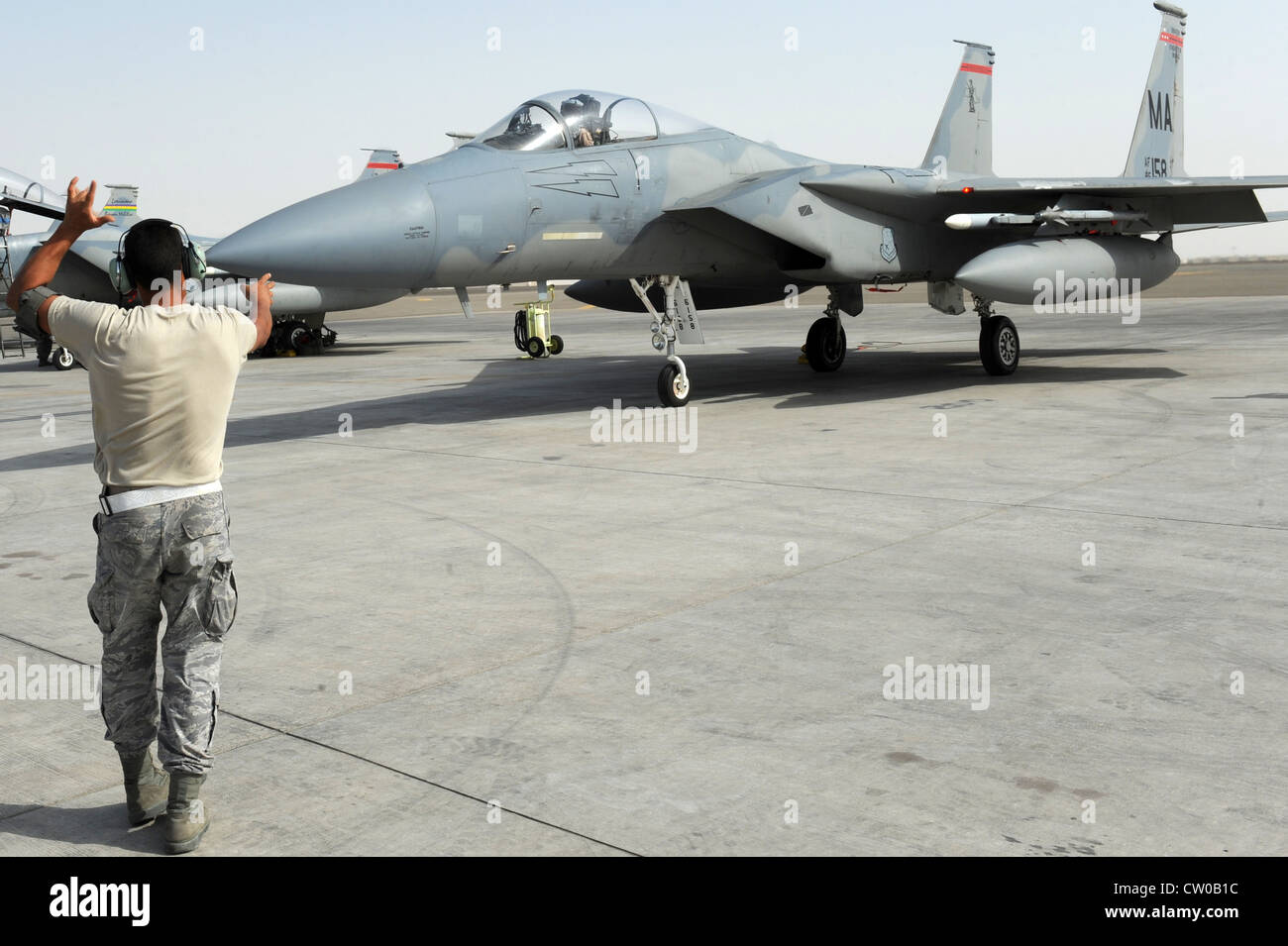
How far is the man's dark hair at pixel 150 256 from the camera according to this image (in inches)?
133

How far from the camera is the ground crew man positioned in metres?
3.31

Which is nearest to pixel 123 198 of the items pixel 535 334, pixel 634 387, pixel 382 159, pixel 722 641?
pixel 382 159

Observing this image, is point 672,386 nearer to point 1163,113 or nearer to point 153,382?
point 153,382

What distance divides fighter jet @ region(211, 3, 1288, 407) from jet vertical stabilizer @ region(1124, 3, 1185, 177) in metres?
3.38

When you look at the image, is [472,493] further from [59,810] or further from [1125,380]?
[1125,380]

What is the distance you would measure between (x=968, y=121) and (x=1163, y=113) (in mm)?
3962

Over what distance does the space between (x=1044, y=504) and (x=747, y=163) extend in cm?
689

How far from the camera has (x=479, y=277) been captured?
1088 centimetres

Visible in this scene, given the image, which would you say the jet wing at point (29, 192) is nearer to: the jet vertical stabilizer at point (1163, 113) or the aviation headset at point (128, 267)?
the jet vertical stabilizer at point (1163, 113)

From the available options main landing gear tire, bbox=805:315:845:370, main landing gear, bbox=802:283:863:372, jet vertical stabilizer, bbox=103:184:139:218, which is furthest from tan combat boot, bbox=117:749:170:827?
jet vertical stabilizer, bbox=103:184:139:218

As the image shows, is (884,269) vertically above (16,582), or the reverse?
(884,269)

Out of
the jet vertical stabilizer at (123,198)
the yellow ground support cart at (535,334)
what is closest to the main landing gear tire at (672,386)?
the yellow ground support cart at (535,334)

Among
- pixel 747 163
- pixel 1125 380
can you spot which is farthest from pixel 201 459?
pixel 1125 380
